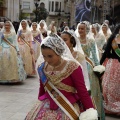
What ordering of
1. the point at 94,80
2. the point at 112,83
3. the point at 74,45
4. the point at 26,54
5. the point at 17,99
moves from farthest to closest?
the point at 26,54 < the point at 17,99 < the point at 112,83 < the point at 94,80 < the point at 74,45

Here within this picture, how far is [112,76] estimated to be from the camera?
630cm

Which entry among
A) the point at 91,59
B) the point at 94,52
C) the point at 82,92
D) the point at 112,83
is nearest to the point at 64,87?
the point at 82,92

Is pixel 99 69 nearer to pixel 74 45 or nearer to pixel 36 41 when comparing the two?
pixel 74 45

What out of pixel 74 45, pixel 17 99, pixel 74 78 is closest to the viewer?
pixel 74 78

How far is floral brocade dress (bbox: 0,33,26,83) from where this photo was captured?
9336mm

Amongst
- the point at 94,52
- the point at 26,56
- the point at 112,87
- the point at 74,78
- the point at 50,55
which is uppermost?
the point at 50,55

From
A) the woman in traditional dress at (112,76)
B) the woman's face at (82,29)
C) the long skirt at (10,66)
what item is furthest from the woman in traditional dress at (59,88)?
the long skirt at (10,66)

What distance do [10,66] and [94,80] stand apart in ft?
14.0

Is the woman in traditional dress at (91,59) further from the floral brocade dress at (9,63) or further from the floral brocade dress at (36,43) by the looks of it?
the floral brocade dress at (36,43)

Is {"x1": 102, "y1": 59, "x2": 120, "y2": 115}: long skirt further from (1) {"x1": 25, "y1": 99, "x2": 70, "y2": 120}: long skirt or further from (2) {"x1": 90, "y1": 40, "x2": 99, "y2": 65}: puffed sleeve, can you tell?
(1) {"x1": 25, "y1": 99, "x2": 70, "y2": 120}: long skirt

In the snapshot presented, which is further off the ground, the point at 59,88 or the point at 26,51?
the point at 59,88

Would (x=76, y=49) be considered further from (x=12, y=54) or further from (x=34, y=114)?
(x=12, y=54)

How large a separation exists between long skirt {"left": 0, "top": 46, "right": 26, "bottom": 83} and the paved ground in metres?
0.20

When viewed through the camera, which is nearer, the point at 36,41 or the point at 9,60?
the point at 9,60
